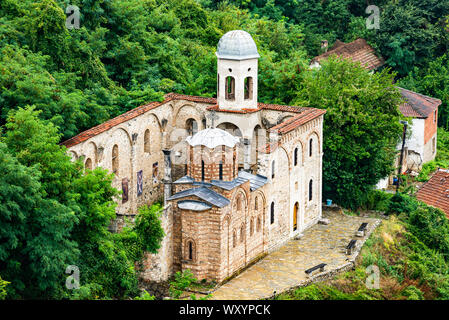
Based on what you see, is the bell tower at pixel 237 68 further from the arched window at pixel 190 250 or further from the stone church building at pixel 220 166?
the arched window at pixel 190 250

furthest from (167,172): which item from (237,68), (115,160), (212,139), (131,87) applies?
(212,139)

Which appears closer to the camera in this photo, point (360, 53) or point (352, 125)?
point (352, 125)

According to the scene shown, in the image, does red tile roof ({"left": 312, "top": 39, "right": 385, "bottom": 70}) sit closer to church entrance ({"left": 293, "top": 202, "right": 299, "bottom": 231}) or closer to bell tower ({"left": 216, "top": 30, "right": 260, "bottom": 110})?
bell tower ({"left": 216, "top": 30, "right": 260, "bottom": 110})

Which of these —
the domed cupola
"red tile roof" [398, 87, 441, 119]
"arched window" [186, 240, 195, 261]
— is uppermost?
the domed cupola

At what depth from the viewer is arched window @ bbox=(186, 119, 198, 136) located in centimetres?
5134

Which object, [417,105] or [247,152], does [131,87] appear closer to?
[247,152]

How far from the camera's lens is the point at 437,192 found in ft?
190

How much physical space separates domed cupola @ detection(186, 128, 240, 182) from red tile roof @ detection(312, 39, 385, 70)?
32.5 m

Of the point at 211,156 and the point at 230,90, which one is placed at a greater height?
the point at 230,90

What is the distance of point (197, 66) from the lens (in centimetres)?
5631

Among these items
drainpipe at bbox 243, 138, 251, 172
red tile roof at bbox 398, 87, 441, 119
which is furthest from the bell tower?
red tile roof at bbox 398, 87, 441, 119

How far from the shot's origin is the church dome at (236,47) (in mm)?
47969

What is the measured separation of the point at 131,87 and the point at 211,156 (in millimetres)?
11254

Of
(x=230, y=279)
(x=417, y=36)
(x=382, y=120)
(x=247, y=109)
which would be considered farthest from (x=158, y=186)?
(x=417, y=36)
